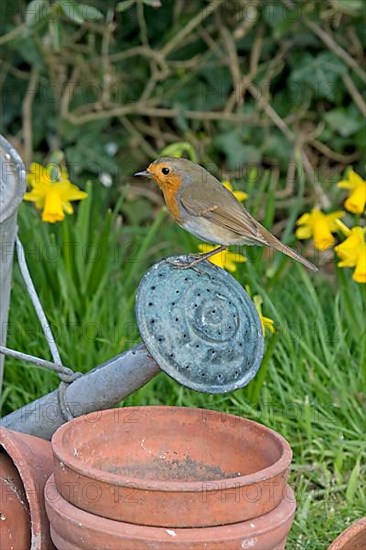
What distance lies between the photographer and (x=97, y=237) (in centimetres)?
330

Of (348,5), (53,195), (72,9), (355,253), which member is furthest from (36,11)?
(348,5)

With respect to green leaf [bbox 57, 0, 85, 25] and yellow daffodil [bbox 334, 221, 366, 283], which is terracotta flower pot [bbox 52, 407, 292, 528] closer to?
yellow daffodil [bbox 334, 221, 366, 283]

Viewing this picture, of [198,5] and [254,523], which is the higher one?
[198,5]

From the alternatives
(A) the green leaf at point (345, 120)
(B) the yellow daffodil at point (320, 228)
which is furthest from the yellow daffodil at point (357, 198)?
(A) the green leaf at point (345, 120)

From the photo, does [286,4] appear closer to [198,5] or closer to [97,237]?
[198,5]

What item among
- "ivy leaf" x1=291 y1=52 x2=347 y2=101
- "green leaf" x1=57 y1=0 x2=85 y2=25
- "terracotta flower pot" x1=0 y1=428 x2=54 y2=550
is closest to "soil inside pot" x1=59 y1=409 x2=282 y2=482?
"terracotta flower pot" x1=0 y1=428 x2=54 y2=550

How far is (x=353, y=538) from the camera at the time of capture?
6.58 feet

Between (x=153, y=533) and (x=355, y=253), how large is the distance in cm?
140

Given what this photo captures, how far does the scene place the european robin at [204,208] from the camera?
2.55 metres

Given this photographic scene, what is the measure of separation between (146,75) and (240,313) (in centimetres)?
287

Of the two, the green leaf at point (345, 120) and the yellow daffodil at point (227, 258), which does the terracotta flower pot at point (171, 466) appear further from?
the green leaf at point (345, 120)

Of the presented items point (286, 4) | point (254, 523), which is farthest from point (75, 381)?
point (286, 4)

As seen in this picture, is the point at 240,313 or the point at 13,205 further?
the point at 13,205

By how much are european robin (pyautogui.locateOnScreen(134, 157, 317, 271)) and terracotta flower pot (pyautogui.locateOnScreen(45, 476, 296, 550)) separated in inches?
37.5
